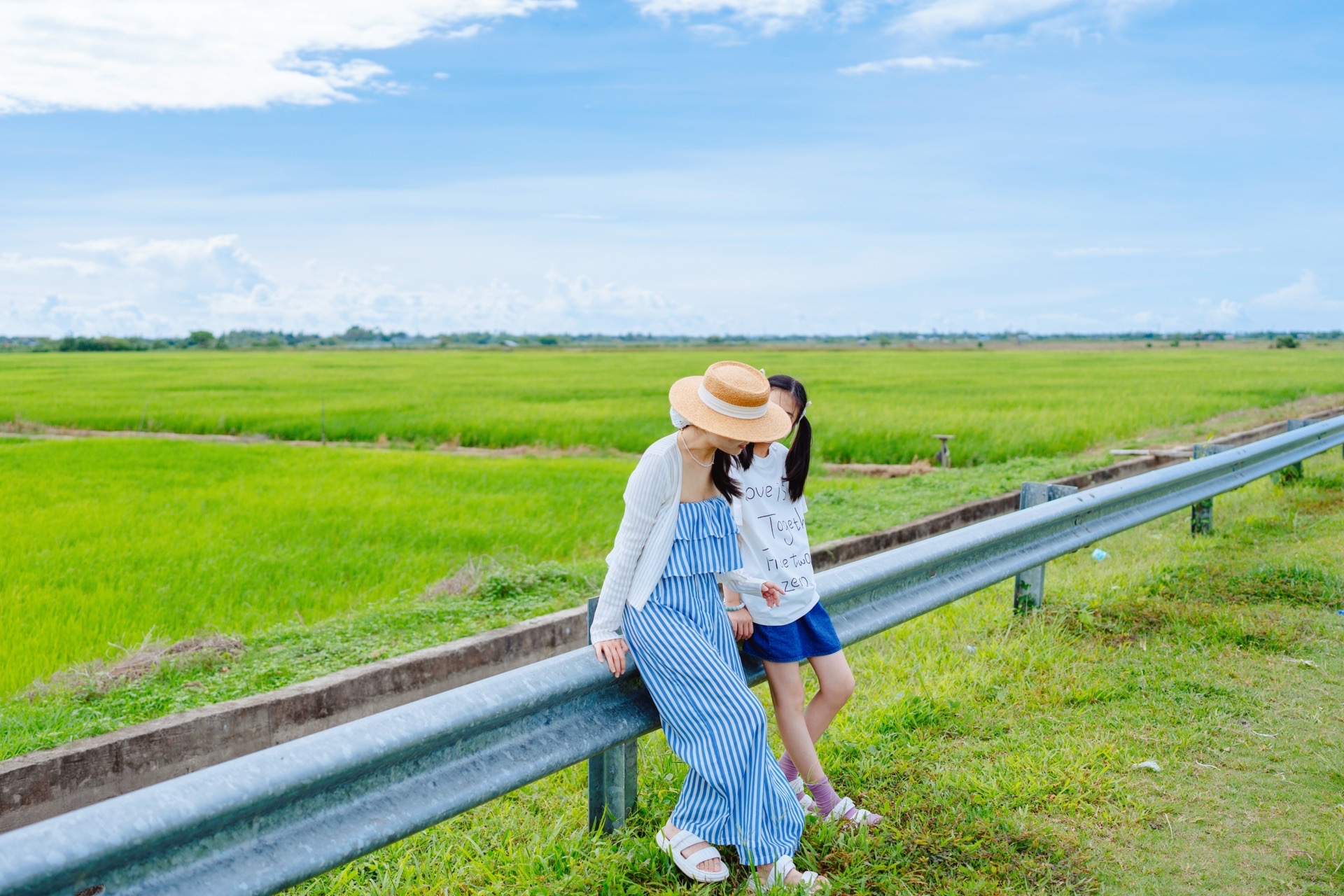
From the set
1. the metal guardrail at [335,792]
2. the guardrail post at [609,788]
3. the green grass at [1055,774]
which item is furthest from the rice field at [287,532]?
the metal guardrail at [335,792]

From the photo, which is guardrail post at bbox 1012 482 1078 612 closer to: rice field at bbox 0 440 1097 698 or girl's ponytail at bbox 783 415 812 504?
girl's ponytail at bbox 783 415 812 504

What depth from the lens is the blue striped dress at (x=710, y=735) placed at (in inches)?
99.7

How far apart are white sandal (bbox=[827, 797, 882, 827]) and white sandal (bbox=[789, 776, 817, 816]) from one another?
5 cm

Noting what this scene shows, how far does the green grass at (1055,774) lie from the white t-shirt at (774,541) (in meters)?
0.62

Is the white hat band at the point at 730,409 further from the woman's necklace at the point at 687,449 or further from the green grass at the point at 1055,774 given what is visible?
the green grass at the point at 1055,774

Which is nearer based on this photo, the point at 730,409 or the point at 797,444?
the point at 730,409

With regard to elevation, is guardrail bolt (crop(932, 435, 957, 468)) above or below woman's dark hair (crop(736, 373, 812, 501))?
below

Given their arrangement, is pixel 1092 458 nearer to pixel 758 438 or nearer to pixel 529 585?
pixel 529 585

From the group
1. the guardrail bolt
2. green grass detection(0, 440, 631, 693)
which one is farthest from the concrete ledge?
the guardrail bolt

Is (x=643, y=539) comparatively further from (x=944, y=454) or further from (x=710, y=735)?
(x=944, y=454)

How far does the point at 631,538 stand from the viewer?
268 centimetres

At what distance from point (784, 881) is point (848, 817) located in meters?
0.45

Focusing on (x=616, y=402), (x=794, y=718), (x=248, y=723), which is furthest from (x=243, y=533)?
(x=616, y=402)

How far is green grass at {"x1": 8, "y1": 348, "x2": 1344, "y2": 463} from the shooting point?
18406mm
